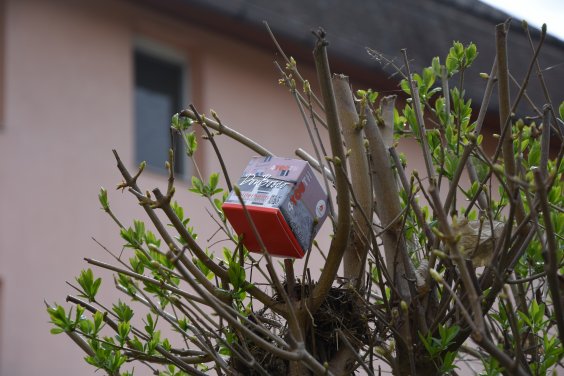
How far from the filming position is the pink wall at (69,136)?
25.8 feet

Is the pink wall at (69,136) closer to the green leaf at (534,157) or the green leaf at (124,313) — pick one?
the green leaf at (124,313)

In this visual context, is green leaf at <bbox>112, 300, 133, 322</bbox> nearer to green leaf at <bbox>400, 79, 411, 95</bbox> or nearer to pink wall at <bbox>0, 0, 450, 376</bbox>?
green leaf at <bbox>400, 79, 411, 95</bbox>

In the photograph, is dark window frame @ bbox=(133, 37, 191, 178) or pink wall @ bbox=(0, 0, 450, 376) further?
dark window frame @ bbox=(133, 37, 191, 178)

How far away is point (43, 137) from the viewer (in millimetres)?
8281

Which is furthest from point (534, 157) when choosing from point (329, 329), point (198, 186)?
point (198, 186)

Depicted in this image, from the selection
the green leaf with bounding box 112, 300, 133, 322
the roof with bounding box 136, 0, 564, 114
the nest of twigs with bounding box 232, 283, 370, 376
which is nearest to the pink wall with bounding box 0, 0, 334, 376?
the roof with bounding box 136, 0, 564, 114

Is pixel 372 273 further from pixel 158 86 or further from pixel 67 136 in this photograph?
pixel 158 86

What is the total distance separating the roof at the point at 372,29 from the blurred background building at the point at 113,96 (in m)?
0.02

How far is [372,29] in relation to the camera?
981cm

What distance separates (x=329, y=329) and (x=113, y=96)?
589 centimetres

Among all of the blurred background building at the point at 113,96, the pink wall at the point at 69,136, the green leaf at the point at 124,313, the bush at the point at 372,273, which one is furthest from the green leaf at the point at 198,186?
the pink wall at the point at 69,136

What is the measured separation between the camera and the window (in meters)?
9.02

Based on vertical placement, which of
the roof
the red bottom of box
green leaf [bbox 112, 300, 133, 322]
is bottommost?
green leaf [bbox 112, 300, 133, 322]

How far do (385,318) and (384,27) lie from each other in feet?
23.2
